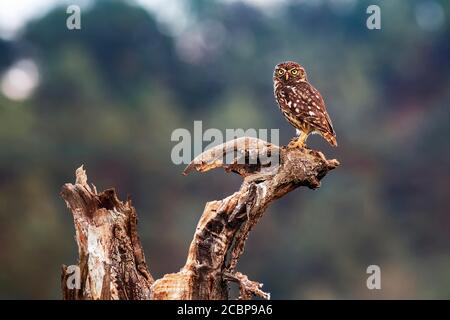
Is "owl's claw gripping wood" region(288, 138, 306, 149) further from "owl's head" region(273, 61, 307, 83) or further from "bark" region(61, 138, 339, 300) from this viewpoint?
"owl's head" region(273, 61, 307, 83)

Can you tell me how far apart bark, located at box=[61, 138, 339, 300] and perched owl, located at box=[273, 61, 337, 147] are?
338mm

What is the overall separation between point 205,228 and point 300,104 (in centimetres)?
125

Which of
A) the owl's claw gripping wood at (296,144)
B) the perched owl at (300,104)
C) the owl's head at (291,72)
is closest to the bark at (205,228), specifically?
the owl's claw gripping wood at (296,144)

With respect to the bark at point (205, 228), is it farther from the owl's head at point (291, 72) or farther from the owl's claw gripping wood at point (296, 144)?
the owl's head at point (291, 72)

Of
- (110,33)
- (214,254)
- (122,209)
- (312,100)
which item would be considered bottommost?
(214,254)

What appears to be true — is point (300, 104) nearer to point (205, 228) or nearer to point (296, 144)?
point (296, 144)

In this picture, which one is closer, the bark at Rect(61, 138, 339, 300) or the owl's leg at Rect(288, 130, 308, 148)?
the bark at Rect(61, 138, 339, 300)

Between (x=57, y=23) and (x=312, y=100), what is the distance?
29.3ft

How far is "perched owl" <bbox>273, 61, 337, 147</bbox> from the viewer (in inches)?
205

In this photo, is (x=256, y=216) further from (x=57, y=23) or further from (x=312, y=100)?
(x=57, y=23)

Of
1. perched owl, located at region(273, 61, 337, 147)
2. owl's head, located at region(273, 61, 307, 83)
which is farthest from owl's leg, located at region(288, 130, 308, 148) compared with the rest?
owl's head, located at region(273, 61, 307, 83)
